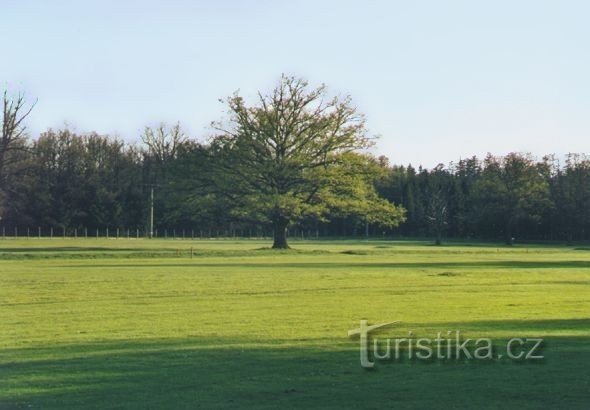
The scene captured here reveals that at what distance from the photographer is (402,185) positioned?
15900 centimetres

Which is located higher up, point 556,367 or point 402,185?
point 402,185

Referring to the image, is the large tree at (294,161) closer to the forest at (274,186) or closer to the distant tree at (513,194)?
the forest at (274,186)

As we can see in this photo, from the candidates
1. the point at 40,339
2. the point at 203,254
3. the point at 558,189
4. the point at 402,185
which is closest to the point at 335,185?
the point at 203,254

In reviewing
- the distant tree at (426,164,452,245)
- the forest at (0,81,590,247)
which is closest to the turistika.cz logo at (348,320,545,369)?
the forest at (0,81,590,247)

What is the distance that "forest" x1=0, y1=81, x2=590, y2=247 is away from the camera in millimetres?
74250

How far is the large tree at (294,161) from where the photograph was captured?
242 ft

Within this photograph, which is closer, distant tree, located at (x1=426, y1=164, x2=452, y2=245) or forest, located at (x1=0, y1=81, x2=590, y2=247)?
forest, located at (x1=0, y1=81, x2=590, y2=247)

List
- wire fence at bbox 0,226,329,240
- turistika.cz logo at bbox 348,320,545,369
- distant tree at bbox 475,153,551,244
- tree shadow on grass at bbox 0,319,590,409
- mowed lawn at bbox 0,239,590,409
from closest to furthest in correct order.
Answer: tree shadow on grass at bbox 0,319,590,409
mowed lawn at bbox 0,239,590,409
turistika.cz logo at bbox 348,320,545,369
wire fence at bbox 0,226,329,240
distant tree at bbox 475,153,551,244

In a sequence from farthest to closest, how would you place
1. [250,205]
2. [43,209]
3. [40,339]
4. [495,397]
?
[43,209] → [250,205] → [40,339] → [495,397]

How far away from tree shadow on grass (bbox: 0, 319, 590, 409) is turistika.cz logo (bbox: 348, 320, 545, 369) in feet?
1.10

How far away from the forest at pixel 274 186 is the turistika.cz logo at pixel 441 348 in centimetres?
5401

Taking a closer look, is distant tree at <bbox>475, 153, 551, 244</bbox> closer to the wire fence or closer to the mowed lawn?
the wire fence

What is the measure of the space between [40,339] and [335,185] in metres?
58.0

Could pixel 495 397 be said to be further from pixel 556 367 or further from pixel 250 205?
pixel 250 205
